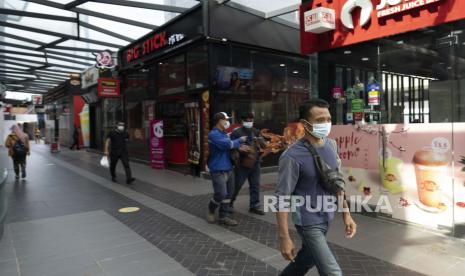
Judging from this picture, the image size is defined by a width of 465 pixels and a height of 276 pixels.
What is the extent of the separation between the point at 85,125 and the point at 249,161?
19912mm

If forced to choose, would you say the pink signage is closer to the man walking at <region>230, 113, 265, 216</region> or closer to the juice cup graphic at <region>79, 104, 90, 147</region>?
the man walking at <region>230, 113, 265, 216</region>

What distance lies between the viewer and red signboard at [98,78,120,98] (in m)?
15.4

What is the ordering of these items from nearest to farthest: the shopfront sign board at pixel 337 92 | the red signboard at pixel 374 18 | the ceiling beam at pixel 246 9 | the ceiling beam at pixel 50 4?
the red signboard at pixel 374 18
the shopfront sign board at pixel 337 92
the ceiling beam at pixel 246 9
the ceiling beam at pixel 50 4

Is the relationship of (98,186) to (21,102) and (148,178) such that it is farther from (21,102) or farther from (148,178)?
(21,102)

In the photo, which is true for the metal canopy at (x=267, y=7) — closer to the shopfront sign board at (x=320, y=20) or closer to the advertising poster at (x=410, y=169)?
the shopfront sign board at (x=320, y=20)

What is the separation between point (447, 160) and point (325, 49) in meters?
3.19

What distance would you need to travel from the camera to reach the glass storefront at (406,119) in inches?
193

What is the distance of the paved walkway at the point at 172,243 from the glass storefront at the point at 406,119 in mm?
554

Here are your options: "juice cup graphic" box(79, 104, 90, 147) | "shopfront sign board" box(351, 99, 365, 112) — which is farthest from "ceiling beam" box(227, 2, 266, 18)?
Result: "juice cup graphic" box(79, 104, 90, 147)

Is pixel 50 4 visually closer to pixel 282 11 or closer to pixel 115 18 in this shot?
pixel 115 18

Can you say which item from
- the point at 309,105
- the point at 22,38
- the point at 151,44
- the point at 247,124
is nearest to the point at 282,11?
the point at 151,44

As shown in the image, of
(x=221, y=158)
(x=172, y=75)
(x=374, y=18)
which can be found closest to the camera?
(x=221, y=158)

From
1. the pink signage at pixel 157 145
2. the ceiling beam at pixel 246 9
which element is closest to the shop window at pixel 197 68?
the ceiling beam at pixel 246 9

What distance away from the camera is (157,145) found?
1261cm
